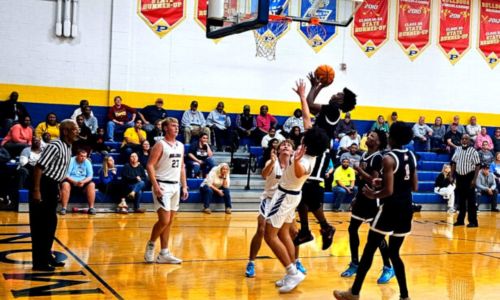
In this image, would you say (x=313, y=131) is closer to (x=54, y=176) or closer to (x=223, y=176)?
(x=54, y=176)

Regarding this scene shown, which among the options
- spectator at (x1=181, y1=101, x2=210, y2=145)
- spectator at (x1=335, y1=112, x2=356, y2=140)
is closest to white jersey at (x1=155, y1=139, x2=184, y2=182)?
spectator at (x1=181, y1=101, x2=210, y2=145)

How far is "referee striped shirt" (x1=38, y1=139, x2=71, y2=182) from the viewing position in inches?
274

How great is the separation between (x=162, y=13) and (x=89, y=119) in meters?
3.64

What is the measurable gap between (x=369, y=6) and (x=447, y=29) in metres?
2.92

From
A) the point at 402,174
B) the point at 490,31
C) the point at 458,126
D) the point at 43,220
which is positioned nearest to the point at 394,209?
the point at 402,174

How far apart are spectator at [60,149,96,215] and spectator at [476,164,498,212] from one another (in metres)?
9.69

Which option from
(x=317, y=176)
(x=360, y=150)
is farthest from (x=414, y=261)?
(x=360, y=150)

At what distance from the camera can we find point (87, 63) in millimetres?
15852

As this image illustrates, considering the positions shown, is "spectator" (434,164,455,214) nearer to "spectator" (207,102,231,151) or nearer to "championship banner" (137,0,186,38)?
"spectator" (207,102,231,151)

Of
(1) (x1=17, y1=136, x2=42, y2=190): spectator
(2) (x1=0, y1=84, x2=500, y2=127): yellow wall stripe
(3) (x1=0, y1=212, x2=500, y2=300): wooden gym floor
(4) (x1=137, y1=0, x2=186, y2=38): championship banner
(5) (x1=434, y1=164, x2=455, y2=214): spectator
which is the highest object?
(4) (x1=137, y1=0, x2=186, y2=38): championship banner

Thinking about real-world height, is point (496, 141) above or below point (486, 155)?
above

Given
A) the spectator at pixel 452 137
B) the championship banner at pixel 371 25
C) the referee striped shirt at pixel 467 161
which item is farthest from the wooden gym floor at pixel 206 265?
the championship banner at pixel 371 25

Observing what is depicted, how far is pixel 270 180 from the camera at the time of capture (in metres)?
7.16

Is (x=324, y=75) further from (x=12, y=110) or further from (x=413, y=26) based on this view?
(x=413, y=26)
